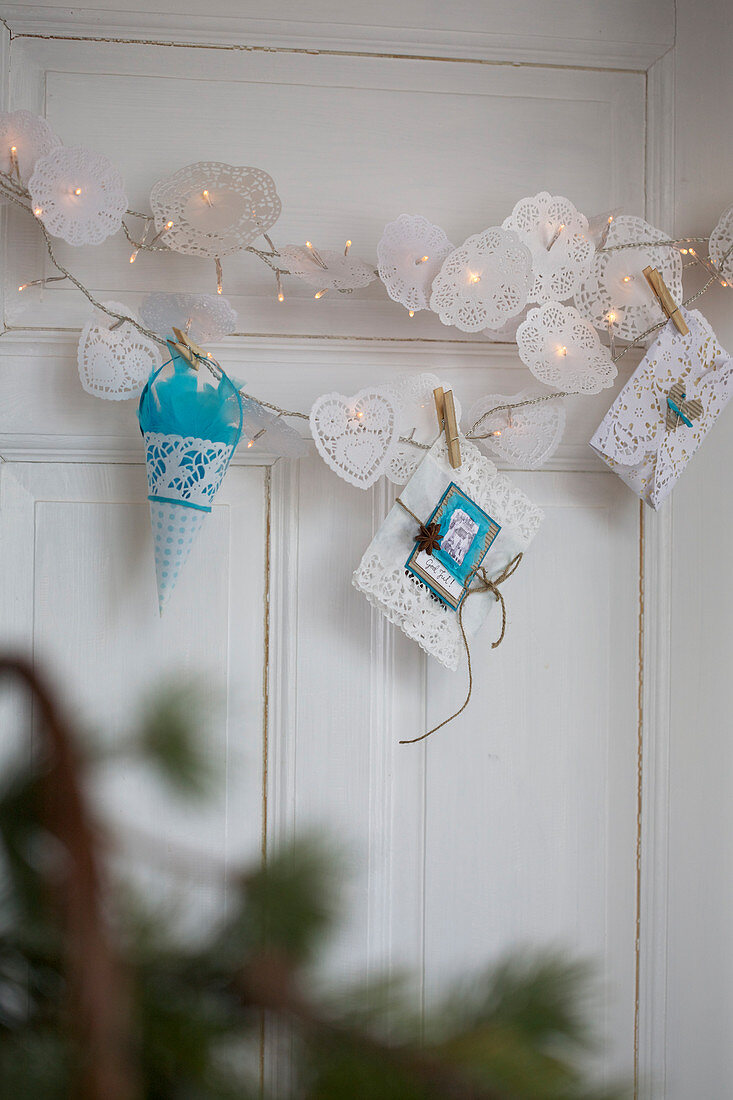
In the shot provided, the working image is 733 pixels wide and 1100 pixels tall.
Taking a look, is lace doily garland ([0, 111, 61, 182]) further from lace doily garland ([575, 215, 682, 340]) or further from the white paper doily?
lace doily garland ([575, 215, 682, 340])

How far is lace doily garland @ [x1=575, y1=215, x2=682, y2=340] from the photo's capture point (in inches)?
40.6

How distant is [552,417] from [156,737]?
813 mm

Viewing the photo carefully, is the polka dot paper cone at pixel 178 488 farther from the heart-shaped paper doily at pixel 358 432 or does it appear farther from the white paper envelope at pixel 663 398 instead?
the white paper envelope at pixel 663 398

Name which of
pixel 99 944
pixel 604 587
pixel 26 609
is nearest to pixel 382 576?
pixel 604 587

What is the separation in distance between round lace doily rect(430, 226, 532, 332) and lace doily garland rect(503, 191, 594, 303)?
4 centimetres

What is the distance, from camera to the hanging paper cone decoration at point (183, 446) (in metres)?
0.89

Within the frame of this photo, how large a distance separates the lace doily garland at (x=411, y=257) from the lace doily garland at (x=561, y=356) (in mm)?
132

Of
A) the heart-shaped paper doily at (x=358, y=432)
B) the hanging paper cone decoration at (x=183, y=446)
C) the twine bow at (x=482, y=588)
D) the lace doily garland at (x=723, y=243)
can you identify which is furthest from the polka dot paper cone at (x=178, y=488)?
the lace doily garland at (x=723, y=243)

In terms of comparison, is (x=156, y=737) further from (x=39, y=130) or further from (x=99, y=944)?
(x=39, y=130)

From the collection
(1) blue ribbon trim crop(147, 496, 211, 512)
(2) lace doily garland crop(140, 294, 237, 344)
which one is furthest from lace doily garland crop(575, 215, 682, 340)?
(1) blue ribbon trim crop(147, 496, 211, 512)

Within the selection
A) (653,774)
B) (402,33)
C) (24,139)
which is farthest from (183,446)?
(653,774)

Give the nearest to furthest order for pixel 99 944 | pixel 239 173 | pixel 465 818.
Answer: pixel 99 944
pixel 239 173
pixel 465 818

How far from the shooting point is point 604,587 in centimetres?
115

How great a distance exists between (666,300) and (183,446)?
2.07 feet
